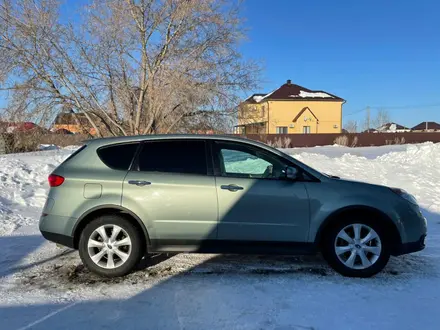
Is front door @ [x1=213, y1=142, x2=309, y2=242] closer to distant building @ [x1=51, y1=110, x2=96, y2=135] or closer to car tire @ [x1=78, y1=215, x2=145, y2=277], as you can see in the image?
car tire @ [x1=78, y1=215, x2=145, y2=277]

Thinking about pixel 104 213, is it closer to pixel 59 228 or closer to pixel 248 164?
pixel 59 228

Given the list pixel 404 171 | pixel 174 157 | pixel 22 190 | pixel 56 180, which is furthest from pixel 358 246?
pixel 404 171

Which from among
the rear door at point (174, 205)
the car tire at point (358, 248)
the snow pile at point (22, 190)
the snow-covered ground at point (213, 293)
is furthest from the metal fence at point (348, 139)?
the rear door at point (174, 205)

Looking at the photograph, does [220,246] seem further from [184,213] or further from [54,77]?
[54,77]

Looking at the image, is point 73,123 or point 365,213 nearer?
point 365,213

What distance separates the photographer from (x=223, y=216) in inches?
166

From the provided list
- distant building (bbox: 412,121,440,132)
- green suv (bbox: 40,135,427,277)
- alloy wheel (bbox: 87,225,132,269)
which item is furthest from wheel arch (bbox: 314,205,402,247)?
distant building (bbox: 412,121,440,132)

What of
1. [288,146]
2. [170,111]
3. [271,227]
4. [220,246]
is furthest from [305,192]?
[288,146]

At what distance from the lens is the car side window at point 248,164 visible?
440 centimetres

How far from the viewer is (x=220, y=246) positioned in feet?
14.0

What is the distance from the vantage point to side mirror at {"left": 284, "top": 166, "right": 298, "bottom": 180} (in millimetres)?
4262

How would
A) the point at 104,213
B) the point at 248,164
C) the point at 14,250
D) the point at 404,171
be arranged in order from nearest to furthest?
the point at 104,213, the point at 248,164, the point at 14,250, the point at 404,171

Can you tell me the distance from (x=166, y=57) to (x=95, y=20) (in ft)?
10.1

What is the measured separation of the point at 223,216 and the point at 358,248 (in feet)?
5.31
